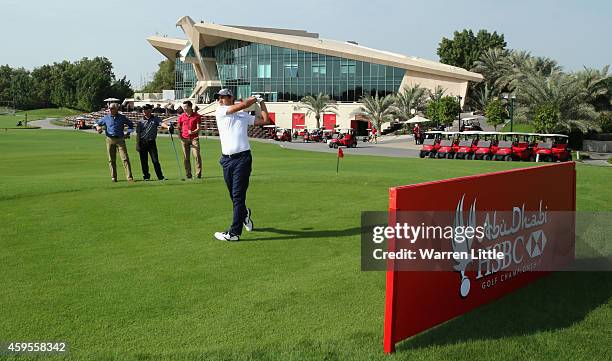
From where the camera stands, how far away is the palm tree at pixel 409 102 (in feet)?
228

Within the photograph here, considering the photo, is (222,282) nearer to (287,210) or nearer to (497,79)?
(287,210)

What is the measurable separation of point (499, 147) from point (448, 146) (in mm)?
3256

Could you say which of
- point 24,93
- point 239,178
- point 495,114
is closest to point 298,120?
point 495,114

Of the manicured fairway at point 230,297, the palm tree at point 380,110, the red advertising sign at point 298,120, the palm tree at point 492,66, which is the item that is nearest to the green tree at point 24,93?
the red advertising sign at point 298,120

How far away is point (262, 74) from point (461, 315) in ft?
294

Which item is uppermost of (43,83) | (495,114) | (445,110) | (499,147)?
(43,83)

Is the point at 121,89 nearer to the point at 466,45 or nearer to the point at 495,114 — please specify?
the point at 466,45

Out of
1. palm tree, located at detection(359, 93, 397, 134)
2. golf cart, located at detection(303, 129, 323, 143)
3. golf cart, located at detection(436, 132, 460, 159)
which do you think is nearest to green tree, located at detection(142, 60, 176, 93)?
palm tree, located at detection(359, 93, 397, 134)

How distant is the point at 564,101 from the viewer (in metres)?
45.5

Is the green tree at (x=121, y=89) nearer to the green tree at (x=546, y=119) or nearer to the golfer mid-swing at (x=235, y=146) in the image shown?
the green tree at (x=546, y=119)

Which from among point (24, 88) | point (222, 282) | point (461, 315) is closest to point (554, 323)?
point (461, 315)

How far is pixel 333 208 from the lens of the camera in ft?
33.3

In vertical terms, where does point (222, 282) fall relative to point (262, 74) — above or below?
below

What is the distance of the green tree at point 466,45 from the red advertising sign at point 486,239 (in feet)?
308
